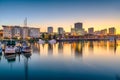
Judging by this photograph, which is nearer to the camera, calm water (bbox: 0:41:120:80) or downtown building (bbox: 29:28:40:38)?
calm water (bbox: 0:41:120:80)

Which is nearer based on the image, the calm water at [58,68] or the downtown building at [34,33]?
the calm water at [58,68]

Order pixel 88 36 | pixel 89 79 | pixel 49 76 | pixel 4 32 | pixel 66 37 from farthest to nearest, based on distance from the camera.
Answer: pixel 88 36 → pixel 66 37 → pixel 4 32 → pixel 49 76 → pixel 89 79

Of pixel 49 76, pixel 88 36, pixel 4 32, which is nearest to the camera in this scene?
pixel 49 76

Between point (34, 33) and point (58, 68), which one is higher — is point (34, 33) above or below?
above

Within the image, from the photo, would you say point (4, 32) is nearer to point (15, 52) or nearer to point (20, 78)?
point (15, 52)

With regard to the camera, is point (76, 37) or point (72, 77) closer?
point (72, 77)

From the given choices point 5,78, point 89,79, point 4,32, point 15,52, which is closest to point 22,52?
point 15,52

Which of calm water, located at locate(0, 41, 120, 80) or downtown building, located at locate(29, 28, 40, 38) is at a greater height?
downtown building, located at locate(29, 28, 40, 38)

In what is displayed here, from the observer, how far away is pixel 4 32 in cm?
8588

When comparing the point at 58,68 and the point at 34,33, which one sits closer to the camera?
the point at 58,68

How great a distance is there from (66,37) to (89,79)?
103m

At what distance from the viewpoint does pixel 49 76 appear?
38.6 feet

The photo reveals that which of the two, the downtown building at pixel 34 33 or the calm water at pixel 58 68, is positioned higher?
the downtown building at pixel 34 33

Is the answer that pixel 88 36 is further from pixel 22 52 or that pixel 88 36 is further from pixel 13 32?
pixel 22 52
